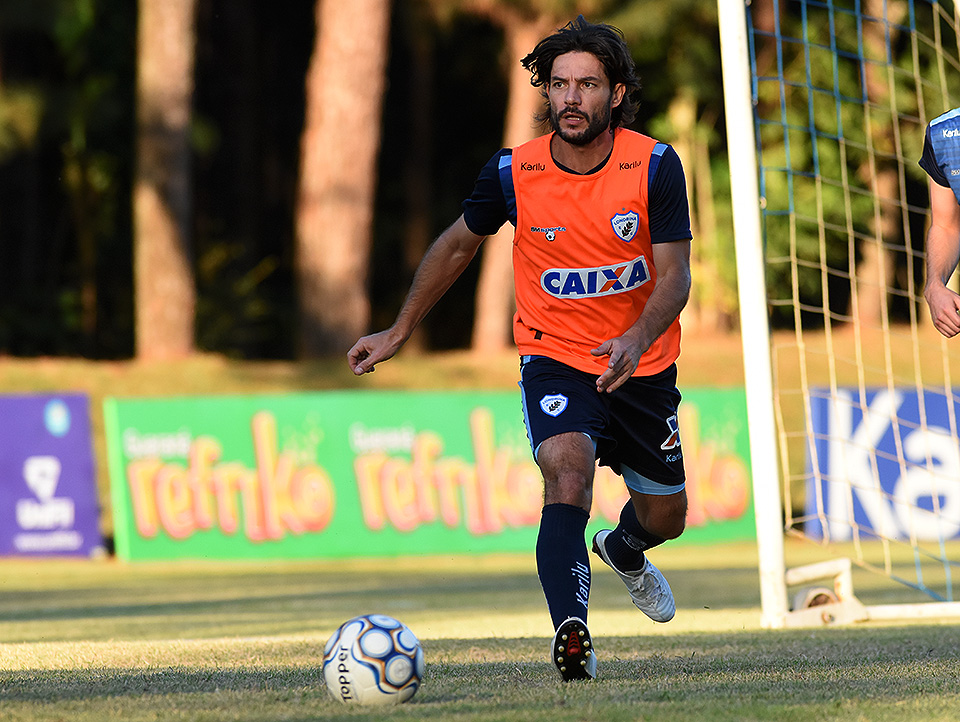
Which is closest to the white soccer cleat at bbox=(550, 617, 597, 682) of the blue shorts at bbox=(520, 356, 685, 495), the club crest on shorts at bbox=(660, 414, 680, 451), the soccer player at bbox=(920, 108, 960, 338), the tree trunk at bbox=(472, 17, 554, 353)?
the blue shorts at bbox=(520, 356, 685, 495)

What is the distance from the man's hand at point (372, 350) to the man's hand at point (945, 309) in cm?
198

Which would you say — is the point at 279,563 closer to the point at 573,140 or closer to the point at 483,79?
the point at 573,140

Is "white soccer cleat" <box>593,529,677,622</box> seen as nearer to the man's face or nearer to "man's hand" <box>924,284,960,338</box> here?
"man's hand" <box>924,284,960,338</box>

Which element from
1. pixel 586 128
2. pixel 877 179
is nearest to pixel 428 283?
pixel 586 128

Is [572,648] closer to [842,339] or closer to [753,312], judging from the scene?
[753,312]

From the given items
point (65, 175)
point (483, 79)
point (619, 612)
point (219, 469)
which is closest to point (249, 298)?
point (65, 175)

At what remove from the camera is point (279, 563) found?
48.5 ft

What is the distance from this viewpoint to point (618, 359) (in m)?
4.78

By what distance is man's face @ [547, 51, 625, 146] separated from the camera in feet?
16.9

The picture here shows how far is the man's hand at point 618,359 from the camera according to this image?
4785mm

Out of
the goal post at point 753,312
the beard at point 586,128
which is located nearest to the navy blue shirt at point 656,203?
the beard at point 586,128

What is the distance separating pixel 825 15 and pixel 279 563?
16.3m

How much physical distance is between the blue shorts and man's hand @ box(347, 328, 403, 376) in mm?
508

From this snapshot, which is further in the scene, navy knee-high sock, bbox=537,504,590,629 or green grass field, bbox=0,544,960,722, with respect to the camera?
navy knee-high sock, bbox=537,504,590,629
